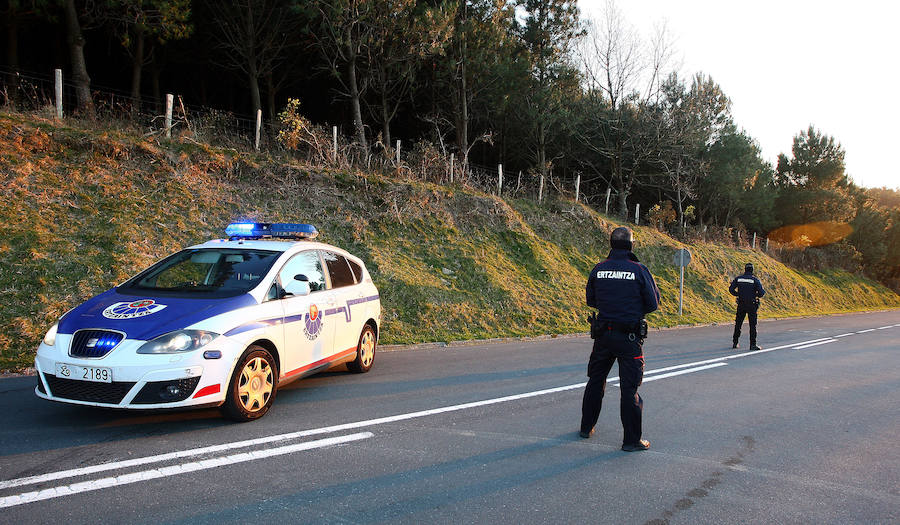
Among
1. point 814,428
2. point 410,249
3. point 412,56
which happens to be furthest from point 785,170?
point 814,428

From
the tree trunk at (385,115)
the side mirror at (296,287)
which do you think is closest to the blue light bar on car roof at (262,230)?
the side mirror at (296,287)

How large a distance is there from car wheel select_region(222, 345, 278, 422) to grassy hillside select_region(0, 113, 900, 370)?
410 cm

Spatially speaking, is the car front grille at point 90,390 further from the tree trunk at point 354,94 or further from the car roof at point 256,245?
the tree trunk at point 354,94

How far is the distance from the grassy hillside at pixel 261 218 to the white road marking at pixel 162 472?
4669 millimetres

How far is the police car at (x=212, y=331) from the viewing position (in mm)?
4676

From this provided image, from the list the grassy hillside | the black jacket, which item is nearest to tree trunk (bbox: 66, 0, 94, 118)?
the grassy hillside

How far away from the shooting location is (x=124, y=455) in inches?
170

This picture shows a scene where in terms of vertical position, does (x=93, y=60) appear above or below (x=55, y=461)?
above

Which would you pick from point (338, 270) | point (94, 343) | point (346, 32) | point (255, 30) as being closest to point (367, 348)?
point (338, 270)

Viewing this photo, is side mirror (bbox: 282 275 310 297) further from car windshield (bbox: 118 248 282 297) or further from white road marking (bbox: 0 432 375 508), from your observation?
white road marking (bbox: 0 432 375 508)

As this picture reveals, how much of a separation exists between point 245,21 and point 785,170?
163 feet

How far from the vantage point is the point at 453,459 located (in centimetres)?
458

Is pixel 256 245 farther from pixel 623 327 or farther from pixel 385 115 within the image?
pixel 385 115

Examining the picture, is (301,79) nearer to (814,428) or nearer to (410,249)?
(410,249)
